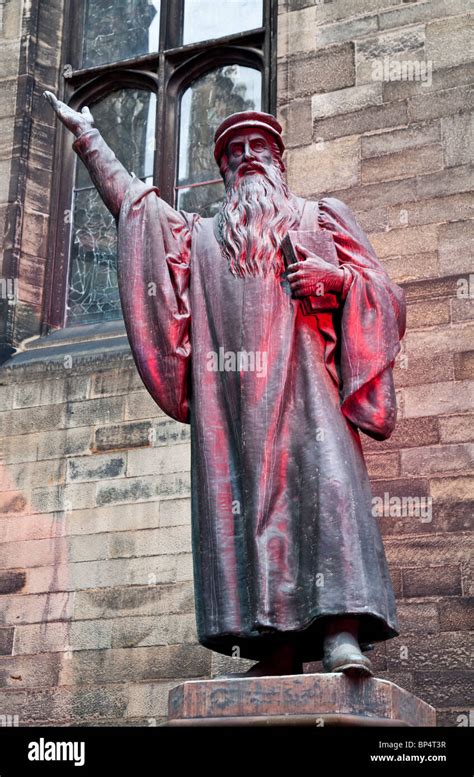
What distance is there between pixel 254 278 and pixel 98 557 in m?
2.89

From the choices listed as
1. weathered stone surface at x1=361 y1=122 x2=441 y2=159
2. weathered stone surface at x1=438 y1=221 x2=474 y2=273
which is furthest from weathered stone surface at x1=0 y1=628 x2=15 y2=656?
weathered stone surface at x1=361 y1=122 x2=441 y2=159

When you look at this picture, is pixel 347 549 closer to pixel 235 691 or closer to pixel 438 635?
pixel 235 691

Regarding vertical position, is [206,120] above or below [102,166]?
above

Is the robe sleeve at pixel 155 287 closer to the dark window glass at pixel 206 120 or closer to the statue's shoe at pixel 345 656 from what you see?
the statue's shoe at pixel 345 656

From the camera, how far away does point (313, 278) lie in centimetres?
518

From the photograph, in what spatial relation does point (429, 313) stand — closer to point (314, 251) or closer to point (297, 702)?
point (314, 251)

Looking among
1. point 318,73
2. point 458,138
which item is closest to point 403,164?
point 458,138

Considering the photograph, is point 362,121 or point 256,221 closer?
point 256,221

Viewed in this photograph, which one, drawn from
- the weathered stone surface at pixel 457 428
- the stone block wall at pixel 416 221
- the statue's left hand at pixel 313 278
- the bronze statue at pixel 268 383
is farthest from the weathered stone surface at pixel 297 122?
the statue's left hand at pixel 313 278

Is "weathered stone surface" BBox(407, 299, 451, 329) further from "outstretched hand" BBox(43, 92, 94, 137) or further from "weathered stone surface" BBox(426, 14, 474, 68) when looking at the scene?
"outstretched hand" BBox(43, 92, 94, 137)

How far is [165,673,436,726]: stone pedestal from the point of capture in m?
4.45

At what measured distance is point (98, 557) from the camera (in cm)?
770

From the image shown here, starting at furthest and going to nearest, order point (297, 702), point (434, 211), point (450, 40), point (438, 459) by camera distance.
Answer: point (450, 40), point (434, 211), point (438, 459), point (297, 702)

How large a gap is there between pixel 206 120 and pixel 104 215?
877 millimetres
